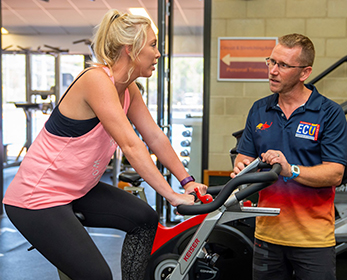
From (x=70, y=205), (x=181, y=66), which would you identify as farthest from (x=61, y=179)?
(x=181, y=66)

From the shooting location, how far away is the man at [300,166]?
5.24 feet

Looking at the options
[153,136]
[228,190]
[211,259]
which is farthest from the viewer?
[211,259]

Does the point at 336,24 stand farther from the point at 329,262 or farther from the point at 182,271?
the point at 182,271

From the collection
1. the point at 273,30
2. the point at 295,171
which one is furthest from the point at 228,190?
the point at 273,30

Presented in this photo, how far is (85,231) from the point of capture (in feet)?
4.56

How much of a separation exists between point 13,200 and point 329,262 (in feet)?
4.26

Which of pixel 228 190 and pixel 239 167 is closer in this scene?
pixel 228 190

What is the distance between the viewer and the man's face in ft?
5.53

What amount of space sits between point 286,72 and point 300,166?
418 mm

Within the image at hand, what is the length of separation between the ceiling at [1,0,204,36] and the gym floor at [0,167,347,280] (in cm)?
413

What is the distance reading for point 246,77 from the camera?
13.2 feet

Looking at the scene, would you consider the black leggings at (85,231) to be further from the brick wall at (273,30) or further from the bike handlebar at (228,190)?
the brick wall at (273,30)

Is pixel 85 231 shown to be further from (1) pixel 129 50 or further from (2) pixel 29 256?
(2) pixel 29 256

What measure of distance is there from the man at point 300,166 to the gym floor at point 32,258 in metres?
1.27
